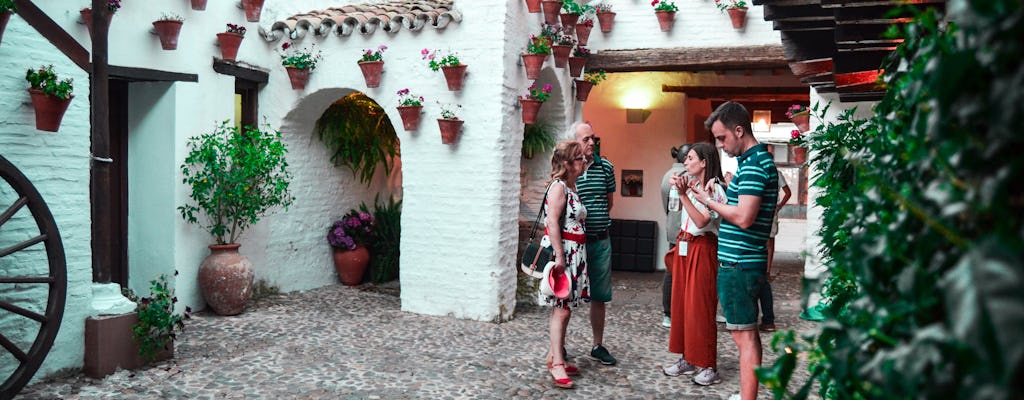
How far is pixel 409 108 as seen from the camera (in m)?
6.82

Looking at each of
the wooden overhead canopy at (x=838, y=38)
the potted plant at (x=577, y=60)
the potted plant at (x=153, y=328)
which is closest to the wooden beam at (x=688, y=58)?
the potted plant at (x=577, y=60)

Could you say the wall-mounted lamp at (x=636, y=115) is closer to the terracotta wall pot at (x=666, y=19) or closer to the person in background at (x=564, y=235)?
the terracotta wall pot at (x=666, y=19)

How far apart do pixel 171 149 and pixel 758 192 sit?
489cm

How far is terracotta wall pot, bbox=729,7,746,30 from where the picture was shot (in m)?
7.51

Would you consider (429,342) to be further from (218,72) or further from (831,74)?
(831,74)

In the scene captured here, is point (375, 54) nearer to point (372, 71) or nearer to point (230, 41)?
point (372, 71)

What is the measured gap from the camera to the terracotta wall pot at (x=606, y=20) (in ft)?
26.3

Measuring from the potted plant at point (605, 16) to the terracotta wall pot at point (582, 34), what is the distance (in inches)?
8.4

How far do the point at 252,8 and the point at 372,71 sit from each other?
1259mm

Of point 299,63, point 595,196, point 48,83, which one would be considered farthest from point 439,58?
point 48,83

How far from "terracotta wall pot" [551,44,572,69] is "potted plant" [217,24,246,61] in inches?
115

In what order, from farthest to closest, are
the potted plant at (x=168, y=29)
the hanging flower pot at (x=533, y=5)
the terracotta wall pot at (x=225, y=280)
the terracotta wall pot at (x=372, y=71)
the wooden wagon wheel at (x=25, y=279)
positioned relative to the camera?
the hanging flower pot at (x=533, y=5) → the terracotta wall pot at (x=372, y=71) → the terracotta wall pot at (x=225, y=280) → the potted plant at (x=168, y=29) → the wooden wagon wheel at (x=25, y=279)

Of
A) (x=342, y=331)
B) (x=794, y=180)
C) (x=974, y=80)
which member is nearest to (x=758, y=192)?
(x=974, y=80)

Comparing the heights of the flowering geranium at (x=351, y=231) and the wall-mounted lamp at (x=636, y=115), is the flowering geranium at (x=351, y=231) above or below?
below
